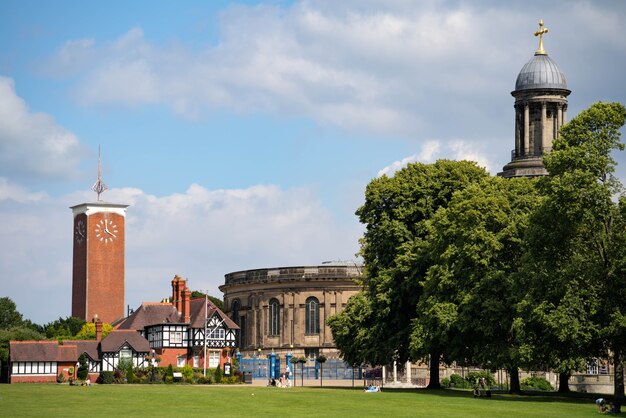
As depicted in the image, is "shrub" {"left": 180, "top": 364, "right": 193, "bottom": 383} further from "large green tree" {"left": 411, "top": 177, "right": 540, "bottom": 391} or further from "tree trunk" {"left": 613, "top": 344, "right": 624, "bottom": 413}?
"tree trunk" {"left": 613, "top": 344, "right": 624, "bottom": 413}

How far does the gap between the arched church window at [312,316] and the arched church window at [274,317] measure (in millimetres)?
3250

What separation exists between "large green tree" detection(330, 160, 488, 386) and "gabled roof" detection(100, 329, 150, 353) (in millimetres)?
32482

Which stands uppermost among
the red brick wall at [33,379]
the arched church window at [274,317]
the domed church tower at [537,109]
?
the domed church tower at [537,109]

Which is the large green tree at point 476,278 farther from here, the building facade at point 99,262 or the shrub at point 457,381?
the building facade at point 99,262

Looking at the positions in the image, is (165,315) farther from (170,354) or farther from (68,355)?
(68,355)

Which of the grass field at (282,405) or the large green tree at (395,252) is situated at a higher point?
the large green tree at (395,252)

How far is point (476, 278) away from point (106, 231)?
12124cm

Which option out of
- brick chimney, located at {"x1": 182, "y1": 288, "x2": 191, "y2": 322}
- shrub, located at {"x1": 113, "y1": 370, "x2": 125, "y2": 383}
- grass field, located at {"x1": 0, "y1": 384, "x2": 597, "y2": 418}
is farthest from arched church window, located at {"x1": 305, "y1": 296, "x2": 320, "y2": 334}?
grass field, located at {"x1": 0, "y1": 384, "x2": 597, "y2": 418}

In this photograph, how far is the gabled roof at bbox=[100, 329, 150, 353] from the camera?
101m

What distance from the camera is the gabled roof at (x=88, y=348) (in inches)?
3933

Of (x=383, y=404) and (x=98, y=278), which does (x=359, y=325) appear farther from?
(x=98, y=278)

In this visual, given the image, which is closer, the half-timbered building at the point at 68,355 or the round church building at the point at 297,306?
the half-timbered building at the point at 68,355

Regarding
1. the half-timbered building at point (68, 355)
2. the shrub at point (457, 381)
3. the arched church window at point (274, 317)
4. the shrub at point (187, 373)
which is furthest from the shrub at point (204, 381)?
the arched church window at point (274, 317)

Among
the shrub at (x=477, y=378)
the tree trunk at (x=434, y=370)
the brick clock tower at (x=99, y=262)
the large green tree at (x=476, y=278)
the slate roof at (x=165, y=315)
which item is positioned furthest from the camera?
the brick clock tower at (x=99, y=262)
